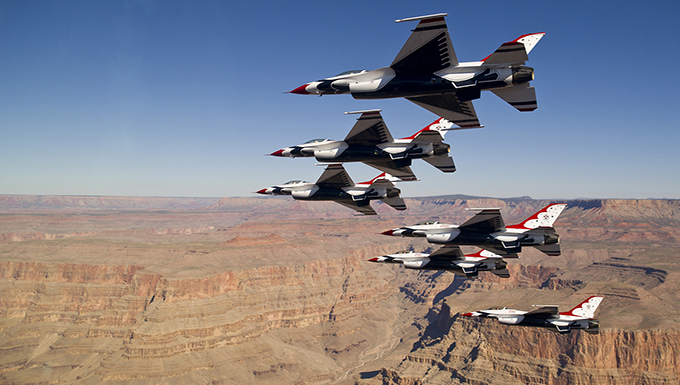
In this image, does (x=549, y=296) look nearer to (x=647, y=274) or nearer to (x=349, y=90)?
(x=647, y=274)

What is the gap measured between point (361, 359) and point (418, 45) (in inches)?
7049

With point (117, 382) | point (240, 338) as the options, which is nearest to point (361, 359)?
point (240, 338)

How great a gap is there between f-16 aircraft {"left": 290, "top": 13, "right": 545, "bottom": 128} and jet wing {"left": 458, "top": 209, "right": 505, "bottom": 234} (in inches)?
431

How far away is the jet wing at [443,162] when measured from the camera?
33875 millimetres

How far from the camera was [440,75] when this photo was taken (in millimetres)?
24172

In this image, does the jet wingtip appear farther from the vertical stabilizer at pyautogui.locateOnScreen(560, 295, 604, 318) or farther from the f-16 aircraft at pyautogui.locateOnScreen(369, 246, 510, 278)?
the vertical stabilizer at pyautogui.locateOnScreen(560, 295, 604, 318)

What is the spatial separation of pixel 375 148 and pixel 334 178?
6751mm

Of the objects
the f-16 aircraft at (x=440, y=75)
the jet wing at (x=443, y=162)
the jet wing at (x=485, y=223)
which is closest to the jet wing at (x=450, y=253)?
the jet wing at (x=485, y=223)

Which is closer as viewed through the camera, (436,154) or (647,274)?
(436,154)

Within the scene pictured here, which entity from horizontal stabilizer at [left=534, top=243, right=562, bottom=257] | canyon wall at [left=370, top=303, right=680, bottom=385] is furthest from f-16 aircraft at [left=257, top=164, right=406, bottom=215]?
canyon wall at [left=370, top=303, right=680, bottom=385]

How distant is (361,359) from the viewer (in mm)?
180750

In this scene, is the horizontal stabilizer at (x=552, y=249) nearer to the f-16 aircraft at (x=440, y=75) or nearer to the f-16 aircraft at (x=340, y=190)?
the f-16 aircraft at (x=340, y=190)

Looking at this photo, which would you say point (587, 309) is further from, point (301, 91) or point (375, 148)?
point (301, 91)

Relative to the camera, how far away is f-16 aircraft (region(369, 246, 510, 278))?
39406 mm
